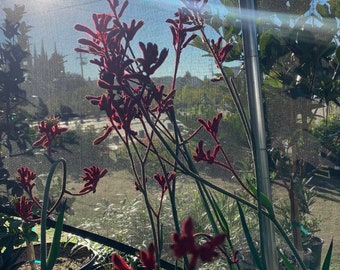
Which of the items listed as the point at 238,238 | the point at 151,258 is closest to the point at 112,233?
the point at 238,238

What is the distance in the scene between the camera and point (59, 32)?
1512mm

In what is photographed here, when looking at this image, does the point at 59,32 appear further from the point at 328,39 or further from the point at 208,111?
the point at 328,39

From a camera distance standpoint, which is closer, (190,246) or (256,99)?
(190,246)

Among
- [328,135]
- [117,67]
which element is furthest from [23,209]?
[328,135]

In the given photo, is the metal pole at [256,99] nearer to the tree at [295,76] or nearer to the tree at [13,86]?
the tree at [295,76]

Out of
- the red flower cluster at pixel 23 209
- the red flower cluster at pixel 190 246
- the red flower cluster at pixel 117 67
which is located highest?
the red flower cluster at pixel 117 67

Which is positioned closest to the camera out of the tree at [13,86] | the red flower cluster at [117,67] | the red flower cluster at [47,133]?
the red flower cluster at [117,67]

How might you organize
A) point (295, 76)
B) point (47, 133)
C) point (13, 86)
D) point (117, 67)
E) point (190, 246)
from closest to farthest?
point (190, 246), point (117, 67), point (47, 133), point (295, 76), point (13, 86)

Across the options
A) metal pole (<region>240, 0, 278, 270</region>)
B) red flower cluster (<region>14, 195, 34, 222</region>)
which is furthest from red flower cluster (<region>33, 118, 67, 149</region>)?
metal pole (<region>240, 0, 278, 270</region>)

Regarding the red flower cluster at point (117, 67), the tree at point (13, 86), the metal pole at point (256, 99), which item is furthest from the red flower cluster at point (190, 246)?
the tree at point (13, 86)

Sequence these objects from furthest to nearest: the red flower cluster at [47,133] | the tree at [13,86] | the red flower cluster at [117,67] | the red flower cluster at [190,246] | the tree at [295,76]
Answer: the tree at [13,86] → the tree at [295,76] → the red flower cluster at [47,133] → the red flower cluster at [117,67] → the red flower cluster at [190,246]

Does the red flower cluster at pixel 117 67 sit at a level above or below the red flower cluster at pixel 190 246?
above

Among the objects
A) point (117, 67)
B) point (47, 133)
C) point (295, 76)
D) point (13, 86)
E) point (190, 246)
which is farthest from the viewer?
point (13, 86)

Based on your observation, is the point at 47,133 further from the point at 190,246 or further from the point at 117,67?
the point at 190,246
